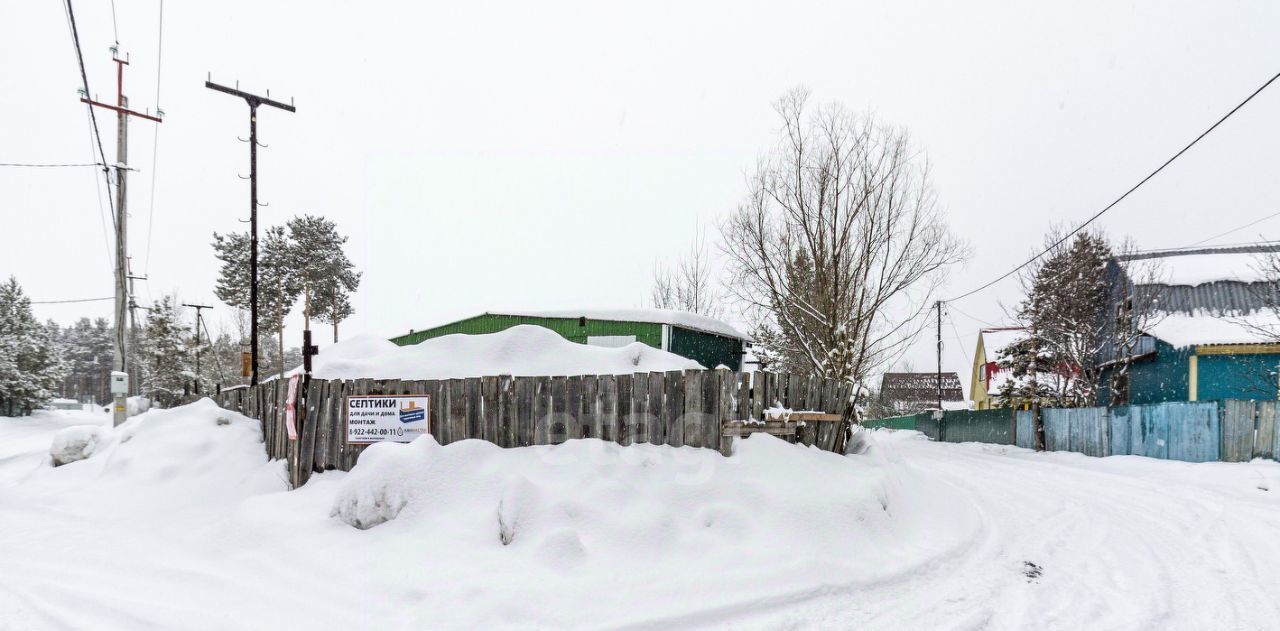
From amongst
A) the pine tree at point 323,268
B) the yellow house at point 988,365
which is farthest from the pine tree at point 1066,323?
the pine tree at point 323,268

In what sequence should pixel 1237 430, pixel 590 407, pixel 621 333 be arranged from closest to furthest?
pixel 590 407, pixel 1237 430, pixel 621 333

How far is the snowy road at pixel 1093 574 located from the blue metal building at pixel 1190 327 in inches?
462

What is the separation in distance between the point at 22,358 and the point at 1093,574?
185 feet

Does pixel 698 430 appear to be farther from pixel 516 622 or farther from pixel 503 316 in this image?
pixel 503 316

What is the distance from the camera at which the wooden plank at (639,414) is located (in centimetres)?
656

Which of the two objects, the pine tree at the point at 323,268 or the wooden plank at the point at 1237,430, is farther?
the pine tree at the point at 323,268

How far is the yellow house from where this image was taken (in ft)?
121

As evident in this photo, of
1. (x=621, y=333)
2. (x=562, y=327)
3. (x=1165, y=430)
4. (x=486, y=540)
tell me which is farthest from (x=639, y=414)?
(x=1165, y=430)

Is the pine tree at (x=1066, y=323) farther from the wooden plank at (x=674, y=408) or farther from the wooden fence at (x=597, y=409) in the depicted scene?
the wooden plank at (x=674, y=408)

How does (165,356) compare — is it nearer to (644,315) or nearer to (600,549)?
(644,315)

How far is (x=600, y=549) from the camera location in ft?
16.6

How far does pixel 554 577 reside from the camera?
182 inches

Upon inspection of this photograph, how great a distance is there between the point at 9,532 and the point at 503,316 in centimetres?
1247

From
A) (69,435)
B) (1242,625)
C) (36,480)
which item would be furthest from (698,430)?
(69,435)
